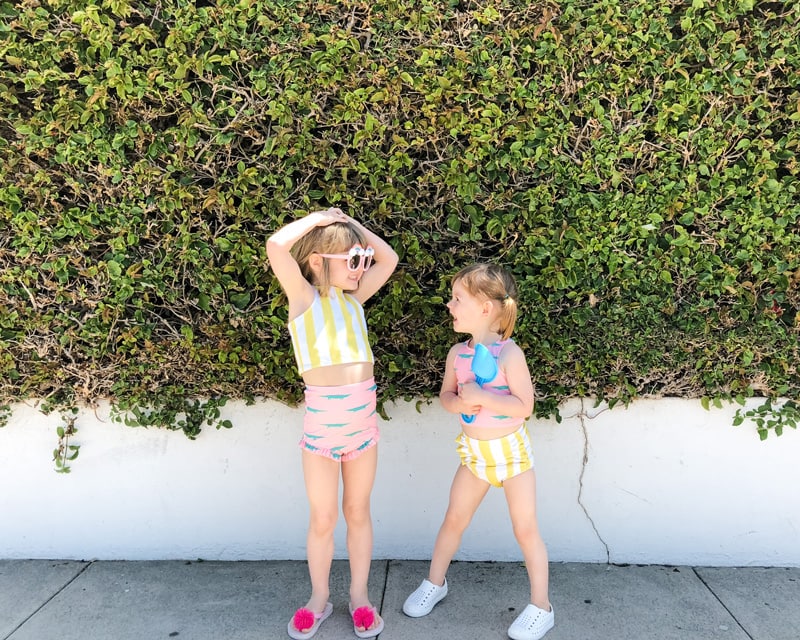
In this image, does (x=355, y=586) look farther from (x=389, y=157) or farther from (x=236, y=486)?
(x=389, y=157)

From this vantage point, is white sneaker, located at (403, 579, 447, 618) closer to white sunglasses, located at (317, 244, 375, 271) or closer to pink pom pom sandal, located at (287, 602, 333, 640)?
pink pom pom sandal, located at (287, 602, 333, 640)

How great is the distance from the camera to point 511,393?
120 inches

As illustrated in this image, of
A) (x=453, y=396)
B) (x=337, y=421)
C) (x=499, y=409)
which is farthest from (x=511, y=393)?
(x=337, y=421)

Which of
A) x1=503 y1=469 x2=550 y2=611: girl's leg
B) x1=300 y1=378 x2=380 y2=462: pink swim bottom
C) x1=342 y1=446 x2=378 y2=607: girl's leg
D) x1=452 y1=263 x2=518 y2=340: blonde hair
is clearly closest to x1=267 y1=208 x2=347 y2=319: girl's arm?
x1=300 y1=378 x2=380 y2=462: pink swim bottom

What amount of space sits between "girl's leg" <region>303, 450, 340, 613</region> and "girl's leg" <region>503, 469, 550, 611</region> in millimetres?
749

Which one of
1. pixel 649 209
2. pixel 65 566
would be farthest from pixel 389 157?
pixel 65 566

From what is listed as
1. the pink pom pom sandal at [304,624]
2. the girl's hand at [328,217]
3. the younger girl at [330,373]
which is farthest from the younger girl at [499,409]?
the pink pom pom sandal at [304,624]

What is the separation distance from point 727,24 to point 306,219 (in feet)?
6.90

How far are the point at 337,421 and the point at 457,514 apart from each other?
72 cm

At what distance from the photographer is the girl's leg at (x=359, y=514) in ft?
10.2

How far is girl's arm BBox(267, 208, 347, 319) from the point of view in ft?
9.67

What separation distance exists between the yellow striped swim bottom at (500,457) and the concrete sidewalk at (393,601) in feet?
2.28

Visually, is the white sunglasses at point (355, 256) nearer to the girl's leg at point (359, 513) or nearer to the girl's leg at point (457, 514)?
the girl's leg at point (359, 513)

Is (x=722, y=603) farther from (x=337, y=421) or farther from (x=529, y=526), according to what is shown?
(x=337, y=421)
